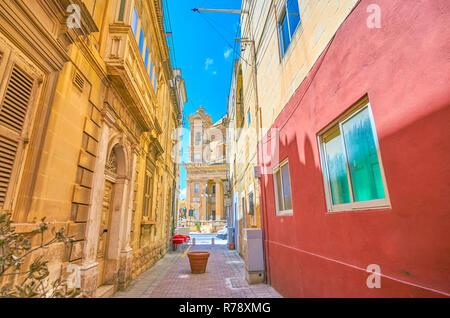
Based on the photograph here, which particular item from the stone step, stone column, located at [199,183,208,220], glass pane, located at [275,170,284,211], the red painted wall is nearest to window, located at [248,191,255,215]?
glass pane, located at [275,170,284,211]

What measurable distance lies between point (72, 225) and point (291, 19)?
21.4ft

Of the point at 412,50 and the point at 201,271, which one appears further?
the point at 201,271

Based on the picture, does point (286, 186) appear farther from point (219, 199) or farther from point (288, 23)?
point (219, 199)

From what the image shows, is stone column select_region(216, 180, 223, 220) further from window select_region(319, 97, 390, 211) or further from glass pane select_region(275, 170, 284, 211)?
window select_region(319, 97, 390, 211)

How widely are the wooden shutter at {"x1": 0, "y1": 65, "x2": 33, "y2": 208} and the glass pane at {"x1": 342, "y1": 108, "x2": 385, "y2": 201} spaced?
4.38m

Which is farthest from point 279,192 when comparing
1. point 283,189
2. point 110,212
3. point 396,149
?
→ point 110,212

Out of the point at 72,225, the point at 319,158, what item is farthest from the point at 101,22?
the point at 319,158

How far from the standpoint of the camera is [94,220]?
4.60 m

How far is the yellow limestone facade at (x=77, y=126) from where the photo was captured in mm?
2725

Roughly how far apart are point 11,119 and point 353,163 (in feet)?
14.7

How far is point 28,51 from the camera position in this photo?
2834 mm
